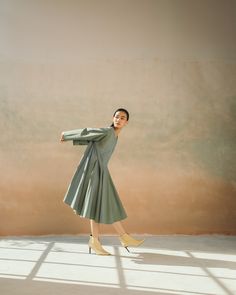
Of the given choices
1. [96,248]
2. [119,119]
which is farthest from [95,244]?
[119,119]

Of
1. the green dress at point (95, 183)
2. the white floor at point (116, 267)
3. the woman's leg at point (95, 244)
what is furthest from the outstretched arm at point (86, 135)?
the white floor at point (116, 267)

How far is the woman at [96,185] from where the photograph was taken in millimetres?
2928

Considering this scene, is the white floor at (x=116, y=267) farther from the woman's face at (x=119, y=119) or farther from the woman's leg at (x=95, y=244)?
the woman's face at (x=119, y=119)

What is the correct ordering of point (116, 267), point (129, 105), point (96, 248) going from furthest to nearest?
1. point (129, 105)
2. point (96, 248)
3. point (116, 267)

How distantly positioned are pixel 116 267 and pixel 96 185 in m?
0.67

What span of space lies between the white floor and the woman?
249 millimetres

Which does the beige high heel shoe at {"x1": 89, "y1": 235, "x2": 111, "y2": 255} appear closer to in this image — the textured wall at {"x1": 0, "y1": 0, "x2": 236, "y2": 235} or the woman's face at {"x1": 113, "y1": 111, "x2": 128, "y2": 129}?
the textured wall at {"x1": 0, "y1": 0, "x2": 236, "y2": 235}

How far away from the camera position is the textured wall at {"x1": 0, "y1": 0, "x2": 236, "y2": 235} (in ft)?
11.8

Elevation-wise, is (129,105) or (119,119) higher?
(129,105)

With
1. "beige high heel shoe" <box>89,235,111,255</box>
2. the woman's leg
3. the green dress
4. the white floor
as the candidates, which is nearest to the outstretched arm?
the green dress

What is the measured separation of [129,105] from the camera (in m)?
3.72

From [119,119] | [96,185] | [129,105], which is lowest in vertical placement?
[96,185]

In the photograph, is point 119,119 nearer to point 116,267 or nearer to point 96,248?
point 96,248

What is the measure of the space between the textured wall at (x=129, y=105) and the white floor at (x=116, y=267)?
34 cm
